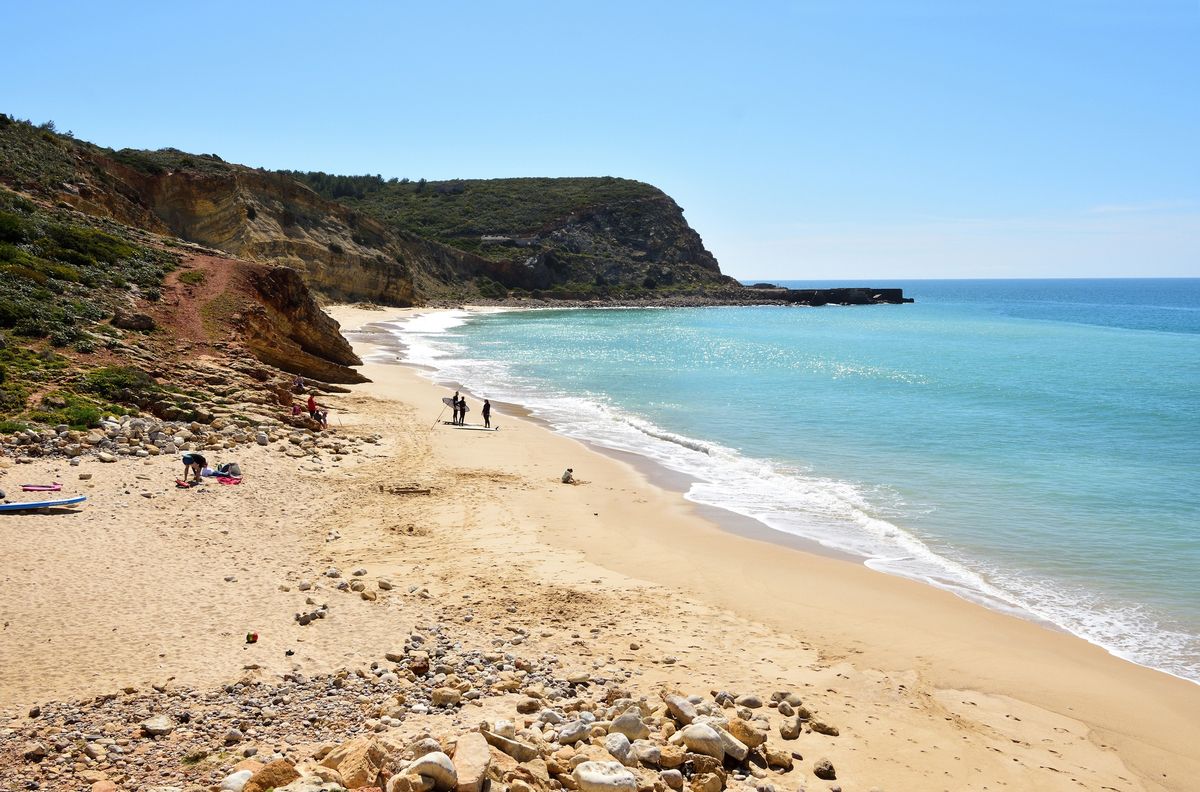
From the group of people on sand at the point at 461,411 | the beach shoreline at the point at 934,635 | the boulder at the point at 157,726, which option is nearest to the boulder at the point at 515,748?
the boulder at the point at 157,726

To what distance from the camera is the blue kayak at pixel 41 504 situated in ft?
35.9

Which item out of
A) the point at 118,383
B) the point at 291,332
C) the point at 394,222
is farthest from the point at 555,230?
the point at 118,383

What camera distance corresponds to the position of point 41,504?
36.8 ft

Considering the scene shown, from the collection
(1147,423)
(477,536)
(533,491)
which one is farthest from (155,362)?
(1147,423)

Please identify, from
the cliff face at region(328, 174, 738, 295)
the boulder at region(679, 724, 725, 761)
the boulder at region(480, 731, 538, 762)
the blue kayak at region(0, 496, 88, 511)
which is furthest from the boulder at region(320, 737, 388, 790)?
the cliff face at region(328, 174, 738, 295)

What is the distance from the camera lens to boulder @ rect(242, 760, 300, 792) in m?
5.23

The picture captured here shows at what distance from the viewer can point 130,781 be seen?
5.48 metres

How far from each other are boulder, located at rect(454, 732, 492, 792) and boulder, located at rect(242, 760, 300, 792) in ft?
3.40

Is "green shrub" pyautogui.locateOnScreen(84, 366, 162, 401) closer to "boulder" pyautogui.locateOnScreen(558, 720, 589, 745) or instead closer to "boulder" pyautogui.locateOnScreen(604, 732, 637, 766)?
"boulder" pyautogui.locateOnScreen(558, 720, 589, 745)

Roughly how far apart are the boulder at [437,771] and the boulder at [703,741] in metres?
1.88

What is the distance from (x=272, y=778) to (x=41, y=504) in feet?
26.6

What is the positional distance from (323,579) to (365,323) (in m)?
52.9

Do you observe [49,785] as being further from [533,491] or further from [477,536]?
[533,491]

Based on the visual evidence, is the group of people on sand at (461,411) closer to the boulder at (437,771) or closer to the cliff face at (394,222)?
the boulder at (437,771)
